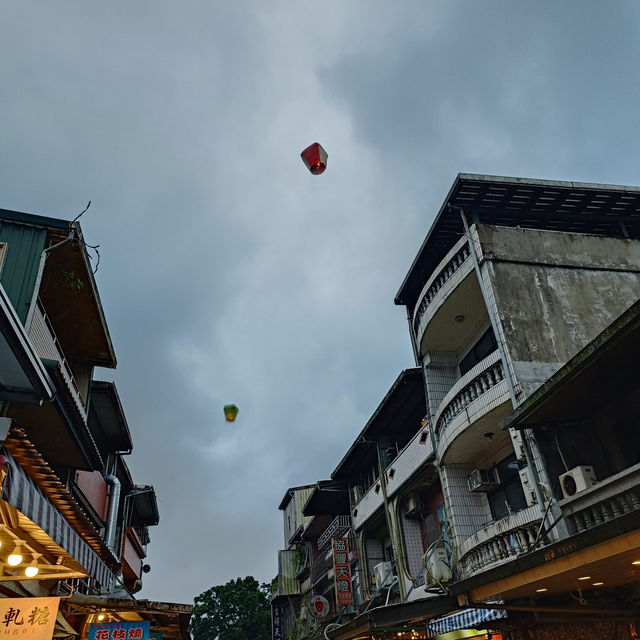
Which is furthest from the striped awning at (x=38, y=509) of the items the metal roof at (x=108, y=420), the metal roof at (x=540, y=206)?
the metal roof at (x=540, y=206)

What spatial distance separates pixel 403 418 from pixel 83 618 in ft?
41.1

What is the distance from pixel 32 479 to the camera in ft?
19.3

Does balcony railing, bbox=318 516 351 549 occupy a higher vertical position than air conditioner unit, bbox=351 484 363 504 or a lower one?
lower

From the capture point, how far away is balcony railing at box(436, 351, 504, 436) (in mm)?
13070

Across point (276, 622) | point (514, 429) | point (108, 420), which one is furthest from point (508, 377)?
point (276, 622)

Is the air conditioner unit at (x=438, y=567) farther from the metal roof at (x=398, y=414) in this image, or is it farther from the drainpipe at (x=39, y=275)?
the drainpipe at (x=39, y=275)

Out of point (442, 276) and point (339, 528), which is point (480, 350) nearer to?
point (442, 276)

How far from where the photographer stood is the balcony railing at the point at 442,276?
15021 mm

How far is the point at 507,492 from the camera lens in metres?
14.3

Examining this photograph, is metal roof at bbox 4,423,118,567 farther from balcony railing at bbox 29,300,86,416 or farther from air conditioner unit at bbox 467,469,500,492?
air conditioner unit at bbox 467,469,500,492

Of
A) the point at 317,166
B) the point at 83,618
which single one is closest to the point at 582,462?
the point at 317,166

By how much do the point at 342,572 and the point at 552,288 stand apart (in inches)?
546

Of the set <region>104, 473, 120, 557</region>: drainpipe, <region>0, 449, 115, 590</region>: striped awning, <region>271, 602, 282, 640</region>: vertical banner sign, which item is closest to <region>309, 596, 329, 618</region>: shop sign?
<region>104, 473, 120, 557</region>: drainpipe

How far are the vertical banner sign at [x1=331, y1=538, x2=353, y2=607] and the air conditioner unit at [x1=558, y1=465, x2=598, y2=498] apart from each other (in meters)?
13.0
